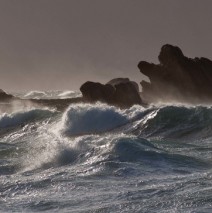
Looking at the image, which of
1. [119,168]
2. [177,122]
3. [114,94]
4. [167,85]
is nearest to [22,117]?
[114,94]

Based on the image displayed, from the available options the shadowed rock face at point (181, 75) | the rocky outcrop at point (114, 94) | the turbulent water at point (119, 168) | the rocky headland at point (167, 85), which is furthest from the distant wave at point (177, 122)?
the shadowed rock face at point (181, 75)

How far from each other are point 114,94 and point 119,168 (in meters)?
29.3

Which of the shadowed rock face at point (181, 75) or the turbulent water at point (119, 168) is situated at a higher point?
the shadowed rock face at point (181, 75)

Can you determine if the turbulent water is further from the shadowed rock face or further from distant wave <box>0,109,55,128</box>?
the shadowed rock face

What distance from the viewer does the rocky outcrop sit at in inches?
1996

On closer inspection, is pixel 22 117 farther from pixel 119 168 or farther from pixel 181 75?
pixel 119 168

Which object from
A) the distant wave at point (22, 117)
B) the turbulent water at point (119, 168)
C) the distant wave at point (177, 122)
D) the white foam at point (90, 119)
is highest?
the distant wave at point (22, 117)

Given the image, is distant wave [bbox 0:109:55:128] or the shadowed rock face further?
the shadowed rock face

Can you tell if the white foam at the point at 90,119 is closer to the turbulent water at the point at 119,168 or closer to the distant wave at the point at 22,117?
the turbulent water at the point at 119,168

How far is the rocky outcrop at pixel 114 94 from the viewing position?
50688 millimetres

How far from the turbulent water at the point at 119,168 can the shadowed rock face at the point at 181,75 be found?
1266 centimetres

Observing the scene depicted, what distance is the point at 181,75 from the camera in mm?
54156

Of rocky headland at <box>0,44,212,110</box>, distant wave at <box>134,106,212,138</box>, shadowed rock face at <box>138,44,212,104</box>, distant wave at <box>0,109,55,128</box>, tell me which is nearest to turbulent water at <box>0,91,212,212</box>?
distant wave at <box>134,106,212,138</box>

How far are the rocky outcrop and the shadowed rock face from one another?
3.73 m
